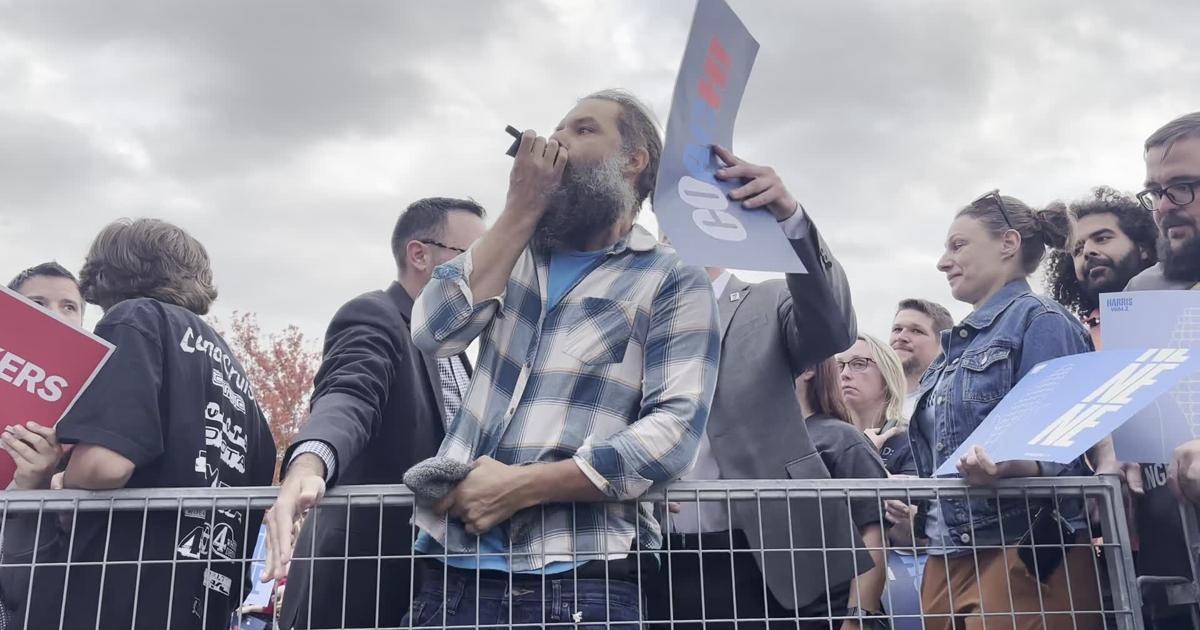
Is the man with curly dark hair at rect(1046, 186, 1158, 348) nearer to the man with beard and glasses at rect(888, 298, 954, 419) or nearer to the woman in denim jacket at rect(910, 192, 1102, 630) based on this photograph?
the woman in denim jacket at rect(910, 192, 1102, 630)

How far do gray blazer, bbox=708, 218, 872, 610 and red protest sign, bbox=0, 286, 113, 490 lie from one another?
5.39 ft

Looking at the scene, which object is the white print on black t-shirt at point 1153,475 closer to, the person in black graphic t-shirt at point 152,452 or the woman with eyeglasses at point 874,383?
the woman with eyeglasses at point 874,383

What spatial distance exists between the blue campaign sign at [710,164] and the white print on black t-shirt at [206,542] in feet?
4.51

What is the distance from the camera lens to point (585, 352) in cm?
255

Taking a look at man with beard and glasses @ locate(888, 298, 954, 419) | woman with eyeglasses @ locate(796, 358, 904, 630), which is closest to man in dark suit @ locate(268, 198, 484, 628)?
woman with eyeglasses @ locate(796, 358, 904, 630)

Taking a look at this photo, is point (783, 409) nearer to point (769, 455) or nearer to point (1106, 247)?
point (769, 455)

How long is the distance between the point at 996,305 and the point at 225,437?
234cm

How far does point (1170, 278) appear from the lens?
10.8 feet

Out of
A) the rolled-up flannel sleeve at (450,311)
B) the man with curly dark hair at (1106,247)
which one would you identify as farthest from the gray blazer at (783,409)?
the man with curly dark hair at (1106,247)

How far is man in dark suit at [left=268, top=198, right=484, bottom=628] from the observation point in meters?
2.48

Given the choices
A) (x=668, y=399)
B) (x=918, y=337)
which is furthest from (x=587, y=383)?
(x=918, y=337)

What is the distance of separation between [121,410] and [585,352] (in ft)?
3.94

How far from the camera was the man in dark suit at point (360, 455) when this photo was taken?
97.7 inches

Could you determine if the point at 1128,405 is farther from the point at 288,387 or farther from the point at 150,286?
the point at 288,387
